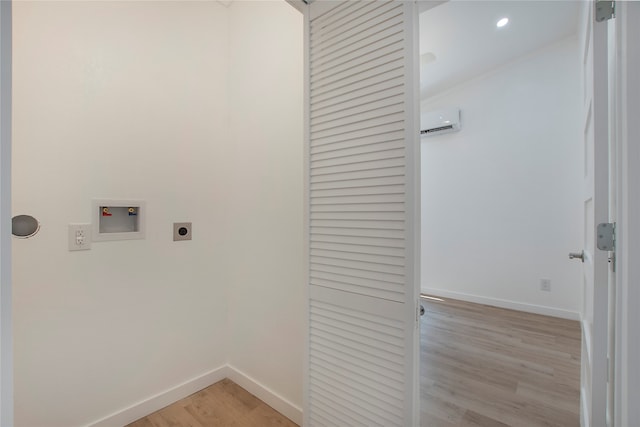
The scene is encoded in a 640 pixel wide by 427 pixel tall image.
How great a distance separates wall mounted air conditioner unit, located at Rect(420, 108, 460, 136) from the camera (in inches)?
142

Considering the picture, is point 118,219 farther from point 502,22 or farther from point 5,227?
point 502,22

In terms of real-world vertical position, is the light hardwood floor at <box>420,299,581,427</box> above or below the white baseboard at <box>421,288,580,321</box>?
below

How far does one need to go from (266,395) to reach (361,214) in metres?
1.37

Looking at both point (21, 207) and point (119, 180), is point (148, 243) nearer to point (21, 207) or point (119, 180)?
point (119, 180)

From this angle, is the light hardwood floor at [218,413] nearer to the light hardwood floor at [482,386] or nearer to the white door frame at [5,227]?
the light hardwood floor at [482,386]

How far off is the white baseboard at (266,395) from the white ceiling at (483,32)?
2905 mm

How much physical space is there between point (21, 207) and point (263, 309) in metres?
1.29

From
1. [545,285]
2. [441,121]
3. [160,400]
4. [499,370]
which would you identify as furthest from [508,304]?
[160,400]

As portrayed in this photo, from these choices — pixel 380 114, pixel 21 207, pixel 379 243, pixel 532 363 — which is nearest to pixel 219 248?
pixel 21 207

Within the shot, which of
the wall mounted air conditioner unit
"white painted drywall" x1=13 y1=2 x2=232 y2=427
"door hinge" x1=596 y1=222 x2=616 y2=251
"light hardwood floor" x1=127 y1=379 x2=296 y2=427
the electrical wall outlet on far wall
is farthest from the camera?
the wall mounted air conditioner unit

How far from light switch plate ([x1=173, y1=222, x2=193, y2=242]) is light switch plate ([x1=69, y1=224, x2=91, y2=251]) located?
0.43 m

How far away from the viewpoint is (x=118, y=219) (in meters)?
1.57

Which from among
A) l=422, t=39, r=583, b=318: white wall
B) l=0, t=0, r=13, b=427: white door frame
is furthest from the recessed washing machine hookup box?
l=422, t=39, r=583, b=318: white wall

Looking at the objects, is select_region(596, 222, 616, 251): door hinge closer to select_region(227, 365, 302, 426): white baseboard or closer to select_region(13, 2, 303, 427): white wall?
select_region(13, 2, 303, 427): white wall
